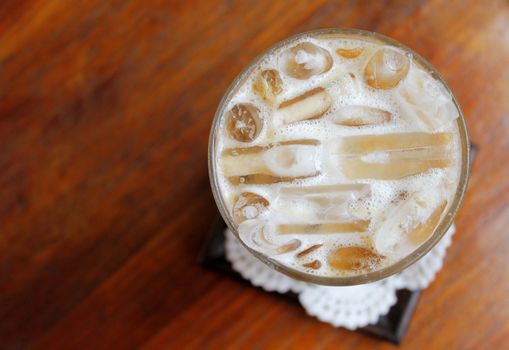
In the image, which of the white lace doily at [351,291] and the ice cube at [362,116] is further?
the white lace doily at [351,291]

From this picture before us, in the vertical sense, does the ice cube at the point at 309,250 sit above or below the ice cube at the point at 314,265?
above

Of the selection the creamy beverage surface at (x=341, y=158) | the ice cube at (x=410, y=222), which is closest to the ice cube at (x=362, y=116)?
the creamy beverage surface at (x=341, y=158)

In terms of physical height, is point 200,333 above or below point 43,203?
below

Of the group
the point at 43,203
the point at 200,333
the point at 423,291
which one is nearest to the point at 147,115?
the point at 43,203

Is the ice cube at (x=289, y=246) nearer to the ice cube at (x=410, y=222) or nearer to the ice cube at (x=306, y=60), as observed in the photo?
the ice cube at (x=410, y=222)

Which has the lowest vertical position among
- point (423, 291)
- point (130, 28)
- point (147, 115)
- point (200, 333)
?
point (423, 291)

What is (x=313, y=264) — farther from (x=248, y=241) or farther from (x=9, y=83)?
(x=9, y=83)

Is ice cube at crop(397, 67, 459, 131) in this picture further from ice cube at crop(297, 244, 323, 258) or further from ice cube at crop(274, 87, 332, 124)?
ice cube at crop(297, 244, 323, 258)

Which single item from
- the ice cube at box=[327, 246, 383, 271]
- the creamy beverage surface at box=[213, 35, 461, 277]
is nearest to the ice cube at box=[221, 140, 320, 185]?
the creamy beverage surface at box=[213, 35, 461, 277]
